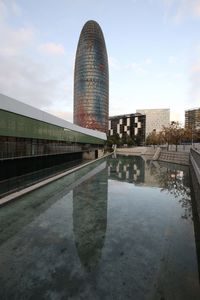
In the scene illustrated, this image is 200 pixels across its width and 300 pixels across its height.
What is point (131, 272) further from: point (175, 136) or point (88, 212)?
point (175, 136)

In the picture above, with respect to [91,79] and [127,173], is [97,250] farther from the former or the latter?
[91,79]

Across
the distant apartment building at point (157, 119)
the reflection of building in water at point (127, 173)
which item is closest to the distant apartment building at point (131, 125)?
the distant apartment building at point (157, 119)

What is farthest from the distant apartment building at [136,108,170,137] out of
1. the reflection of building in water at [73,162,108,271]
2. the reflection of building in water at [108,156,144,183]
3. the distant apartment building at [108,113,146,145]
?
the reflection of building in water at [73,162,108,271]

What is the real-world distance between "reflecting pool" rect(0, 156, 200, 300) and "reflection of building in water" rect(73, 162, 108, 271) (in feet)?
0.10

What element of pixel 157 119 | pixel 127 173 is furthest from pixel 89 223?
pixel 157 119

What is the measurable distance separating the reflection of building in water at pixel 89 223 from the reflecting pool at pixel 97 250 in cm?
3

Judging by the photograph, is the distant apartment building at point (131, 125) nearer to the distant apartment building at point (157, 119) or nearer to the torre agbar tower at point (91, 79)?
the distant apartment building at point (157, 119)

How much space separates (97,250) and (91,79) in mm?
136664

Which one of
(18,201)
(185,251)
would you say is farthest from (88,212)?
(185,251)

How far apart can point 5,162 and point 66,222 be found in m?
9.39

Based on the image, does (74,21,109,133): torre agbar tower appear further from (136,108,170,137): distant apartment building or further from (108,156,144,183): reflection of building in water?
(108,156,144,183): reflection of building in water

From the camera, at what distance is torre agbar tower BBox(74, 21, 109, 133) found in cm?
13250

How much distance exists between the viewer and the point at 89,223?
29.6ft

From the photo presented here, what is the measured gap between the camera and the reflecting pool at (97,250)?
471 cm
